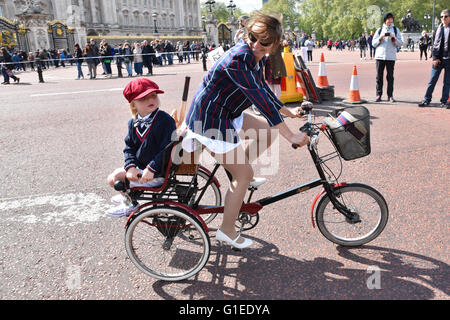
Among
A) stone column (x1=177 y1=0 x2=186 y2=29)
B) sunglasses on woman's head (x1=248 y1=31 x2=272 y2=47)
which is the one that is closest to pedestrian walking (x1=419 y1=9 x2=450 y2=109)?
sunglasses on woman's head (x1=248 y1=31 x2=272 y2=47)

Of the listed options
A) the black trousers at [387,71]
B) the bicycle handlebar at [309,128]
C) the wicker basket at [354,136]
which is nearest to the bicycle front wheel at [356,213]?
the wicker basket at [354,136]

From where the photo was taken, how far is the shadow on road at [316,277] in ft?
8.66

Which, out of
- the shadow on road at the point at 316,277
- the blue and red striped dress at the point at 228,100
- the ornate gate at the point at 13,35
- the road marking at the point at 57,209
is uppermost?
the ornate gate at the point at 13,35

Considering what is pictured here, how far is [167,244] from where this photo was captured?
3041 millimetres

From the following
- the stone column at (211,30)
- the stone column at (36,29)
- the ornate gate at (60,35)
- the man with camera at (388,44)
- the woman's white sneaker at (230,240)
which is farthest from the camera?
the stone column at (211,30)

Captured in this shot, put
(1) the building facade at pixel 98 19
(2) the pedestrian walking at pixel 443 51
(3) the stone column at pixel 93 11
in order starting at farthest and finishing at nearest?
(3) the stone column at pixel 93 11, (1) the building facade at pixel 98 19, (2) the pedestrian walking at pixel 443 51

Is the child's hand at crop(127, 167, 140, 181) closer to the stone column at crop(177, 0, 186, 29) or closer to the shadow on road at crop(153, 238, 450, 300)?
the shadow on road at crop(153, 238, 450, 300)

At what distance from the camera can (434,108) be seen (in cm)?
820

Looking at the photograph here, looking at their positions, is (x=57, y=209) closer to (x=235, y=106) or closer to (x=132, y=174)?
(x=132, y=174)

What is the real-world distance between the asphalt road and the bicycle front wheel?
0.36ft

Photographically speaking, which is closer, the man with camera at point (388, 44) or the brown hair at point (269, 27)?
the brown hair at point (269, 27)

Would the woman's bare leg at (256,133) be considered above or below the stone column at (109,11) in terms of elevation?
below

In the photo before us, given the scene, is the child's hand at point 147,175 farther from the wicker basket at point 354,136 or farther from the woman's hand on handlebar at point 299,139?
the wicker basket at point 354,136
